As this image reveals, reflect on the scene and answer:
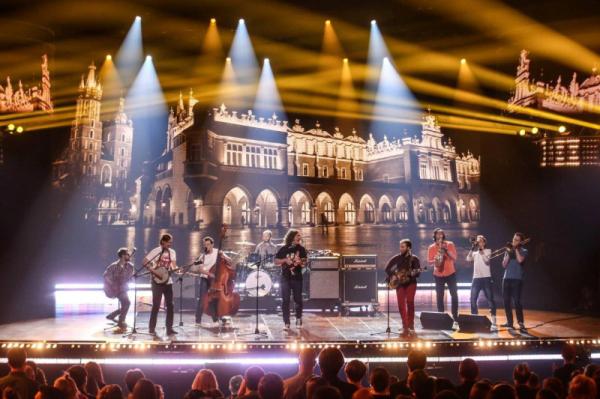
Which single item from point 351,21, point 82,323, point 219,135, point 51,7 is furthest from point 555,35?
point 82,323

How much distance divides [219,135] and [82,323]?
17.5 feet

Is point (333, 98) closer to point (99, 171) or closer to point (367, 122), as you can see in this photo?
point (367, 122)

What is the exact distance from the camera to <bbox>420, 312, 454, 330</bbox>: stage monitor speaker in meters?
9.41

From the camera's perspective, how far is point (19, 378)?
4703mm

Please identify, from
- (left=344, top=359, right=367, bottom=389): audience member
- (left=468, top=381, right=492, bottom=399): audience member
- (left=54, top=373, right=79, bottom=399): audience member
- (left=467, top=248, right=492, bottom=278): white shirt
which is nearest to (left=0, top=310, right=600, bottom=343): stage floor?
(left=467, top=248, right=492, bottom=278): white shirt

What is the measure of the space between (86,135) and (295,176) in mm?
5137

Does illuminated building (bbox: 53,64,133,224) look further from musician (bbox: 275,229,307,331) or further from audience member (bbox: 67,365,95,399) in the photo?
audience member (bbox: 67,365,95,399)

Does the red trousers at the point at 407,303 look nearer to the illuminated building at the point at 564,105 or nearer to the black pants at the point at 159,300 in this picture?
the black pants at the point at 159,300

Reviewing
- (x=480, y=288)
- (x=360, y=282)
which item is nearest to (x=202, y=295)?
(x=360, y=282)

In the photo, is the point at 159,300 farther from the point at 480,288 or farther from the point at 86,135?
the point at 480,288

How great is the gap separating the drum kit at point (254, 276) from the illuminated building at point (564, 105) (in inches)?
282

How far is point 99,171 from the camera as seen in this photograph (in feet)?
41.3

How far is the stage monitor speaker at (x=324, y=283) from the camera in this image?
11422mm

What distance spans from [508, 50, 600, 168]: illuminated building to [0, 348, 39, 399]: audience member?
1199 centimetres
